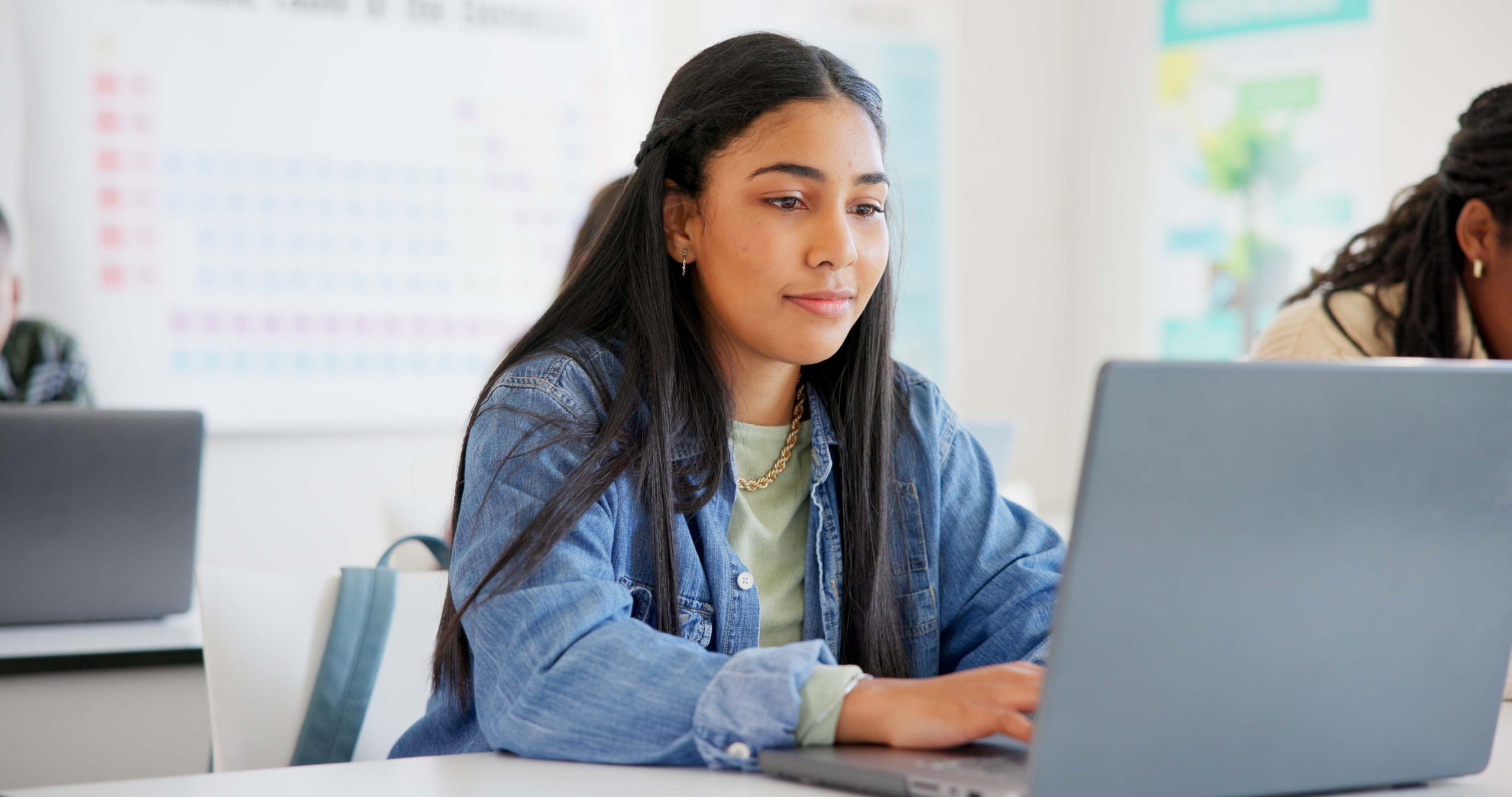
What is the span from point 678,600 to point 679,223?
0.41 m

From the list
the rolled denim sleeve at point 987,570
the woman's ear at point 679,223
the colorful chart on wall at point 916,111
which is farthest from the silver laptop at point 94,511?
the colorful chart on wall at point 916,111

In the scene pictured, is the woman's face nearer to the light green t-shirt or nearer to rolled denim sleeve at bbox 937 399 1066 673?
the light green t-shirt

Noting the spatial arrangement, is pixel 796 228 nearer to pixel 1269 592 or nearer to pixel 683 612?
pixel 683 612

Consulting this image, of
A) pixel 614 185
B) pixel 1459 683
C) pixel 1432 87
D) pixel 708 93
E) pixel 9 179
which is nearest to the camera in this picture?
pixel 1459 683

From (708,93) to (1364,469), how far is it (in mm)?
776

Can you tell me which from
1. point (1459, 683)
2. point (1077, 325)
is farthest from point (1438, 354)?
point (1077, 325)

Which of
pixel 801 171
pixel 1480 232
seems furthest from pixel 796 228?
pixel 1480 232

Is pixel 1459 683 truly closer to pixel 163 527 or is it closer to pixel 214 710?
pixel 214 710

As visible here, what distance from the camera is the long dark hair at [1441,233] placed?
1.69 metres

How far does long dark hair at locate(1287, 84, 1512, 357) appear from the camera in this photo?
1688 millimetres

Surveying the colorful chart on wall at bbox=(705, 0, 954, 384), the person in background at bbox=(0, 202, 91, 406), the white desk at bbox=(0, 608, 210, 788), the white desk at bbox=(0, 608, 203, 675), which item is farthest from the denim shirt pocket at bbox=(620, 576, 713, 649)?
the colorful chart on wall at bbox=(705, 0, 954, 384)

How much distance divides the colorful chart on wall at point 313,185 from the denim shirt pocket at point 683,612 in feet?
7.72

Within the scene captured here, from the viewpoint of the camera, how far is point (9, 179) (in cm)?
299

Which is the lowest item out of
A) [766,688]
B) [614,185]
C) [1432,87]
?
[766,688]
